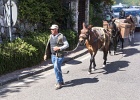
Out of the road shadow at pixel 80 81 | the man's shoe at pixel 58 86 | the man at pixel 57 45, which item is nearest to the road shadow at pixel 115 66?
the road shadow at pixel 80 81

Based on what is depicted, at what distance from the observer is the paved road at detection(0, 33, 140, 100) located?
312 inches

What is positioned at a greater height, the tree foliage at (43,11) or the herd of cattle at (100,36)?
the tree foliage at (43,11)

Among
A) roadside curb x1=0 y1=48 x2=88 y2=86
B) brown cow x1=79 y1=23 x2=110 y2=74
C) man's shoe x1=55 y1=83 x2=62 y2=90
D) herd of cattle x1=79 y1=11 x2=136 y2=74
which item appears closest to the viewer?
man's shoe x1=55 y1=83 x2=62 y2=90

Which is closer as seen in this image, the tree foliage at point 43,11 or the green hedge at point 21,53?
the green hedge at point 21,53

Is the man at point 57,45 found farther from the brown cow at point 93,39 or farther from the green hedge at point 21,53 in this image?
the green hedge at point 21,53

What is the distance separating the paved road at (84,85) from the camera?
7.92 meters

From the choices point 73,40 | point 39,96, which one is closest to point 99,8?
point 73,40

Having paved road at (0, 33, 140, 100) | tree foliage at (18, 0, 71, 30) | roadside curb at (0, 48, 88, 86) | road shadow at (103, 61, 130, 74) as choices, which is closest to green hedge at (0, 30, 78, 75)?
roadside curb at (0, 48, 88, 86)

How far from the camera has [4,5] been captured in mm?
12930

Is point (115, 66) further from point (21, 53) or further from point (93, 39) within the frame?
point (21, 53)

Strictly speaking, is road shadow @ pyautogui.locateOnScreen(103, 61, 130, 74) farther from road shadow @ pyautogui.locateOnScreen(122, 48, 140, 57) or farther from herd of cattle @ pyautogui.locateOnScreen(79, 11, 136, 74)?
road shadow @ pyautogui.locateOnScreen(122, 48, 140, 57)

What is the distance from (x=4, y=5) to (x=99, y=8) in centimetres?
1295

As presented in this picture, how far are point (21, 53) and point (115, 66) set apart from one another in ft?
12.4

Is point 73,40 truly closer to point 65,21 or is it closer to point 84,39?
point 65,21
